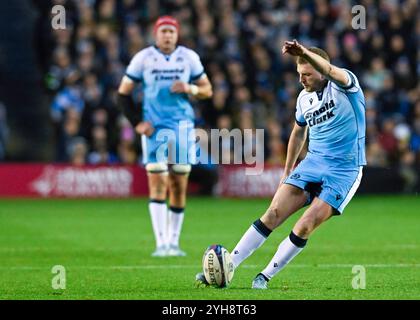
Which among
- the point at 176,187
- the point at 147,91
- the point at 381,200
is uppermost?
the point at 147,91

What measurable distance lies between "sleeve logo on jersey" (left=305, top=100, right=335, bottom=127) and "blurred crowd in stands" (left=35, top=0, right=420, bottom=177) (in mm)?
12486

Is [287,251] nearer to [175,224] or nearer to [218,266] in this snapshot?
[218,266]

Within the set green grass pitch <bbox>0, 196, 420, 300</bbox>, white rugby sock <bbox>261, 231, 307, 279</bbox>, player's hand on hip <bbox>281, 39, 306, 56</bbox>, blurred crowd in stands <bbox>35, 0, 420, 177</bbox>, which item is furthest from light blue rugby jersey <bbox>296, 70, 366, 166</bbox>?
blurred crowd in stands <bbox>35, 0, 420, 177</bbox>

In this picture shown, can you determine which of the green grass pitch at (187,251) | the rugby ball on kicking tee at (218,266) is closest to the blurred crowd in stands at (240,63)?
the green grass pitch at (187,251)

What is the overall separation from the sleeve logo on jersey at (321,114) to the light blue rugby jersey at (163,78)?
3836 mm

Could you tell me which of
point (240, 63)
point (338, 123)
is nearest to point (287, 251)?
point (338, 123)

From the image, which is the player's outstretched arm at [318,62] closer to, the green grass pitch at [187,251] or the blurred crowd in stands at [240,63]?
the green grass pitch at [187,251]

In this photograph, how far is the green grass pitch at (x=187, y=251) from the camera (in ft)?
32.4

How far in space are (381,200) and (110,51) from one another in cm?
690

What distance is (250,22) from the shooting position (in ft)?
86.0

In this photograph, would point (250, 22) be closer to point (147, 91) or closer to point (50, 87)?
point (50, 87)

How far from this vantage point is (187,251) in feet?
45.4
